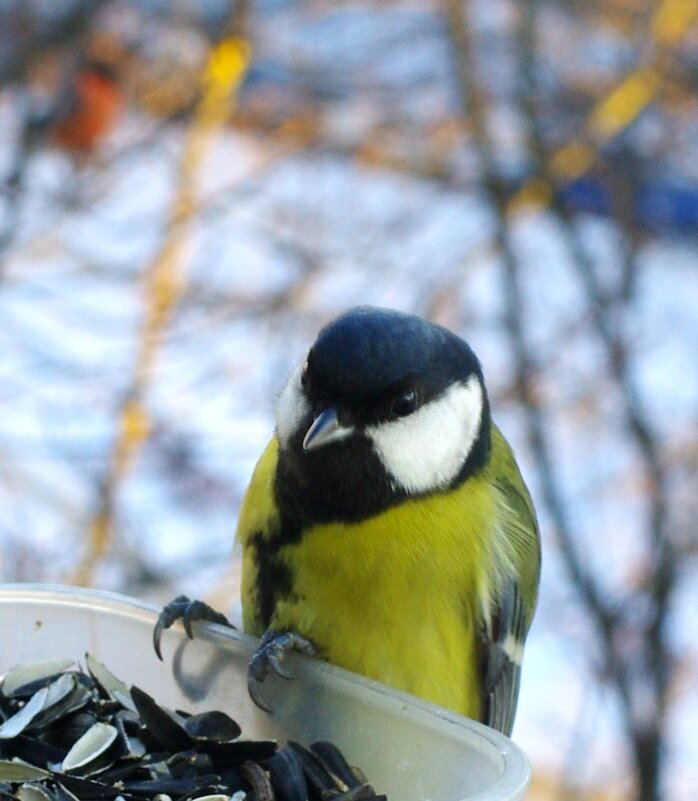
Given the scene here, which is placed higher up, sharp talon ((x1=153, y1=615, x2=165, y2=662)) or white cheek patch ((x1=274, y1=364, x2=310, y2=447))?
white cheek patch ((x1=274, y1=364, x2=310, y2=447))

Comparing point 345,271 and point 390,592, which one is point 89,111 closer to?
point 345,271

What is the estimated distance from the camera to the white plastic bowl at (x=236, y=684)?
3.61 ft

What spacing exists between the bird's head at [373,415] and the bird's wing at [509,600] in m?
0.14

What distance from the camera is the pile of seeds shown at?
108 cm

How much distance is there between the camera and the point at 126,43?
278 centimetres

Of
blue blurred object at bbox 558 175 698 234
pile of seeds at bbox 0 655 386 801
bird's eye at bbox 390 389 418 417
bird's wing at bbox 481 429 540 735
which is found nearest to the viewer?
pile of seeds at bbox 0 655 386 801

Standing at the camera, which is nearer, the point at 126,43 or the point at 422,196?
the point at 126,43

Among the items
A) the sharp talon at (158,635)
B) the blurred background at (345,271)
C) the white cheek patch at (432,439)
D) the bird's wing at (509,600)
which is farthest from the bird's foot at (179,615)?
the blurred background at (345,271)

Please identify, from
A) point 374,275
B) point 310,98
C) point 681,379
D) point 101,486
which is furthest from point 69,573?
point 681,379

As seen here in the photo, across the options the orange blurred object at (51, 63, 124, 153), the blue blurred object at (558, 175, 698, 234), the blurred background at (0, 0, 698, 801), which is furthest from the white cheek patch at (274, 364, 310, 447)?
the blue blurred object at (558, 175, 698, 234)

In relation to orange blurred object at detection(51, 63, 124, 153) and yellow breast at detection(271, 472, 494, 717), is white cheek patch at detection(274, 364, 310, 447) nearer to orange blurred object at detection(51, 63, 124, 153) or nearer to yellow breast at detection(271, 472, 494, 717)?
yellow breast at detection(271, 472, 494, 717)

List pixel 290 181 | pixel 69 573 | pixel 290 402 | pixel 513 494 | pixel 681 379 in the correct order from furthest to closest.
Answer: pixel 681 379 < pixel 290 181 < pixel 69 573 < pixel 513 494 < pixel 290 402

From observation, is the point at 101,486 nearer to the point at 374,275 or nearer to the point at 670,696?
the point at 374,275

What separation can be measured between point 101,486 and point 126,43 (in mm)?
992
